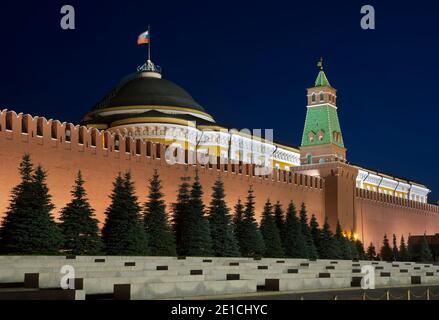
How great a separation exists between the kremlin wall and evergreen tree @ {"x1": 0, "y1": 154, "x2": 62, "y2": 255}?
1.20 metres

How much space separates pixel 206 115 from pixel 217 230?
634 inches

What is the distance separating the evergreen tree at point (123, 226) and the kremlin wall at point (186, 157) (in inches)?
62.2

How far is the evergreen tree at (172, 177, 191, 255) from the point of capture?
25.4m

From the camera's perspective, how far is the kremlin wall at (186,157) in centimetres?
2327

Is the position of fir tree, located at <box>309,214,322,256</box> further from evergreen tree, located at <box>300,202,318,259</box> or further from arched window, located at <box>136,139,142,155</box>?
arched window, located at <box>136,139,142,155</box>

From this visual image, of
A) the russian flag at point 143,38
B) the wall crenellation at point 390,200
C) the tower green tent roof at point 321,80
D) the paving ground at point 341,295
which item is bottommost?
the paving ground at point 341,295

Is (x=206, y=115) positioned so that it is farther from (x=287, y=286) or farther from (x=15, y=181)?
(x=287, y=286)

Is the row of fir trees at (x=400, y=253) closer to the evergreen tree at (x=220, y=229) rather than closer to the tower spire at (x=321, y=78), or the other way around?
the tower spire at (x=321, y=78)

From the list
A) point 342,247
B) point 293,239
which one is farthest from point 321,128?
point 293,239

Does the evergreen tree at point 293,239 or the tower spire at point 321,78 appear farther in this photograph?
the tower spire at point 321,78

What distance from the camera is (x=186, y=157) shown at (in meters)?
29.1

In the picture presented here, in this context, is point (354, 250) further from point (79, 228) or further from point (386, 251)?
point (79, 228)

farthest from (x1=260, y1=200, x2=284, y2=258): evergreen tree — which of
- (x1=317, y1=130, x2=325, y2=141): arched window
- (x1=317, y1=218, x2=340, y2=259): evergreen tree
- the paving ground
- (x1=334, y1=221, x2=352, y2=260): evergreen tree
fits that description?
(x1=317, y1=130, x2=325, y2=141): arched window

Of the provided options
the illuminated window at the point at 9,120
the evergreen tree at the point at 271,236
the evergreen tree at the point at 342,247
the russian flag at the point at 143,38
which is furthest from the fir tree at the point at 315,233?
the illuminated window at the point at 9,120
